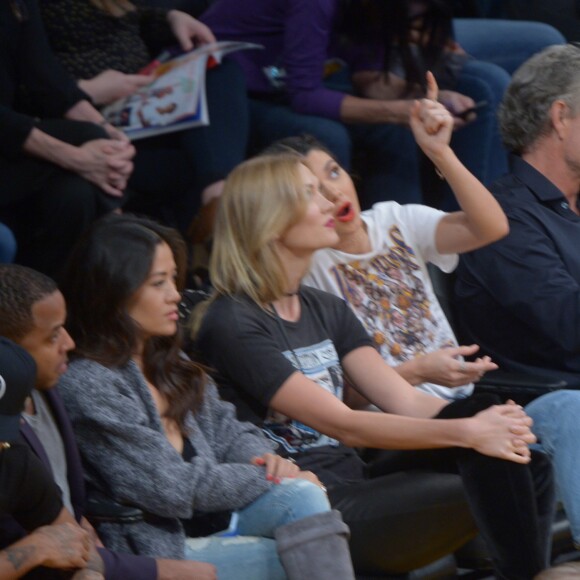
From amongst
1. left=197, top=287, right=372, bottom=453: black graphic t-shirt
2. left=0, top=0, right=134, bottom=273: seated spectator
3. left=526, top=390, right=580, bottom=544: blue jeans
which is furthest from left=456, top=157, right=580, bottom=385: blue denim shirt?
left=0, top=0, right=134, bottom=273: seated spectator

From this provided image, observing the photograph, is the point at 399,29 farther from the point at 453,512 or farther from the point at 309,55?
the point at 453,512

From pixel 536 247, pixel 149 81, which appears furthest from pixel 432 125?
pixel 149 81

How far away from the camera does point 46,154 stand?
3.30 meters

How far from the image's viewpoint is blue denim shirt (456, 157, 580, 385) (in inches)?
123

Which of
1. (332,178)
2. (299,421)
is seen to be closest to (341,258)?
(332,178)

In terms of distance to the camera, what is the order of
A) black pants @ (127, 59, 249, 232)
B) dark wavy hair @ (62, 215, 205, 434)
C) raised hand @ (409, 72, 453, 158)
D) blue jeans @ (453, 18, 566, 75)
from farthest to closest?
blue jeans @ (453, 18, 566, 75) < black pants @ (127, 59, 249, 232) < raised hand @ (409, 72, 453, 158) < dark wavy hair @ (62, 215, 205, 434)

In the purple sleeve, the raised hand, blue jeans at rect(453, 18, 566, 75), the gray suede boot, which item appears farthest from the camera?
blue jeans at rect(453, 18, 566, 75)

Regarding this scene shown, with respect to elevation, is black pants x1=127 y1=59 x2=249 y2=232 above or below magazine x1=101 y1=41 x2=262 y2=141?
below

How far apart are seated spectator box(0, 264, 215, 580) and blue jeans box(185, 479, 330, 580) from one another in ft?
0.28

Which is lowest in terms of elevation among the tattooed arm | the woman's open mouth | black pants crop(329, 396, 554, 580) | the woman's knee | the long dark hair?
black pants crop(329, 396, 554, 580)

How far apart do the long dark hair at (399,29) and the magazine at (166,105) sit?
0.58 meters

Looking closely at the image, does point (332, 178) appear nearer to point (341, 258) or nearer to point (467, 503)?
point (341, 258)

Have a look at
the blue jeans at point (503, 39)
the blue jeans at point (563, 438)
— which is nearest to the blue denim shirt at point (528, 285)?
the blue jeans at point (563, 438)

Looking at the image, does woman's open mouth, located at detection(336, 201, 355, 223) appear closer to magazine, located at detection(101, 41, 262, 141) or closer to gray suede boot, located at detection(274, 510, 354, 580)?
magazine, located at detection(101, 41, 262, 141)
